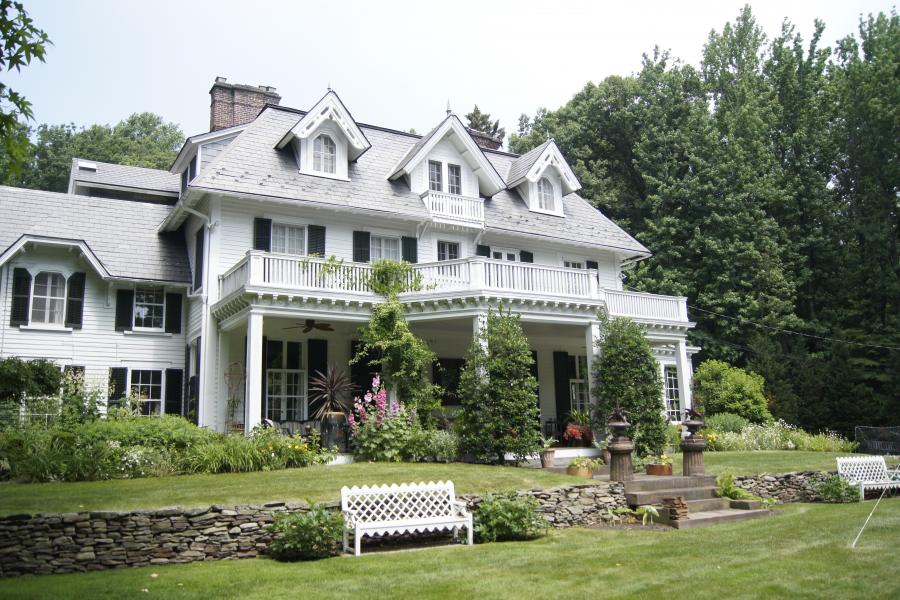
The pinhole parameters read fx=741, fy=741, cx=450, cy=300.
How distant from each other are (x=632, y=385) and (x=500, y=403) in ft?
13.2

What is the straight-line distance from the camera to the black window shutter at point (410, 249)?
70.6ft

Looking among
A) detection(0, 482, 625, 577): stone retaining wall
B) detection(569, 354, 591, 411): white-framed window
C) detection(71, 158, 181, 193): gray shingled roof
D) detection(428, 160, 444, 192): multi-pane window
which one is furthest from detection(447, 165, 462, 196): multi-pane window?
detection(0, 482, 625, 577): stone retaining wall

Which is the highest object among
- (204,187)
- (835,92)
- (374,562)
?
(835,92)

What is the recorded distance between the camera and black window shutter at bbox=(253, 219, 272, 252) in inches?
775

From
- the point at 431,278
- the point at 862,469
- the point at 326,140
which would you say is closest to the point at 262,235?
the point at 326,140

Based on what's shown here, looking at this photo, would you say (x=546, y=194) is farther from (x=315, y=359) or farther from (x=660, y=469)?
(x=660, y=469)

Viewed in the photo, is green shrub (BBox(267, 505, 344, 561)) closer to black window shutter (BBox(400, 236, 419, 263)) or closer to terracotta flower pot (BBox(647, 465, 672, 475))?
terracotta flower pot (BBox(647, 465, 672, 475))

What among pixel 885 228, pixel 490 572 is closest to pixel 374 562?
pixel 490 572

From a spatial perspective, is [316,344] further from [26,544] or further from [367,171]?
[26,544]

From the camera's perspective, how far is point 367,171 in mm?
22578

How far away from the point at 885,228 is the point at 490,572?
30056mm

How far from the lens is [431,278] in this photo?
752 inches

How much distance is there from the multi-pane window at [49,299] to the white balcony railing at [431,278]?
4.59m

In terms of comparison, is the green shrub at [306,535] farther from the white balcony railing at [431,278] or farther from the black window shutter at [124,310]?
the black window shutter at [124,310]
